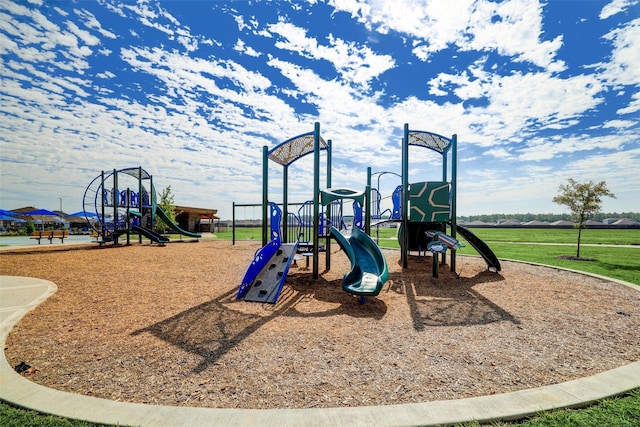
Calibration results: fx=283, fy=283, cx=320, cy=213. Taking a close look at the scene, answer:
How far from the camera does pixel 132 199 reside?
2080 cm

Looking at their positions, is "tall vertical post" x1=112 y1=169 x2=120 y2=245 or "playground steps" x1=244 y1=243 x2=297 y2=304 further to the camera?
"tall vertical post" x1=112 y1=169 x2=120 y2=245

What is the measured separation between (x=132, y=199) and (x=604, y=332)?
24.7 meters

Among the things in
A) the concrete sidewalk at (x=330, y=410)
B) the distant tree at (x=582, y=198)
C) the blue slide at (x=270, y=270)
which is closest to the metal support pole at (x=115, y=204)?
the blue slide at (x=270, y=270)

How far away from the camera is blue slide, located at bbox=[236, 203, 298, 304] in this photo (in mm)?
6758

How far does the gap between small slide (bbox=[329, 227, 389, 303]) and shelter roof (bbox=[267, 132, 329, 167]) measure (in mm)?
3246

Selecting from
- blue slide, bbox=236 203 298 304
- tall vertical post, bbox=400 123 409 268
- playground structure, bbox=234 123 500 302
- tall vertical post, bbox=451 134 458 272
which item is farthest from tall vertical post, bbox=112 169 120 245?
tall vertical post, bbox=451 134 458 272

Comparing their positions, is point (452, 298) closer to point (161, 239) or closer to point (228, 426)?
point (228, 426)

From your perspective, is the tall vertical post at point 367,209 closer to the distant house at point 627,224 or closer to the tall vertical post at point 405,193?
the tall vertical post at point 405,193

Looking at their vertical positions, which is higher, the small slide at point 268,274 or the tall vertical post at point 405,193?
the tall vertical post at point 405,193

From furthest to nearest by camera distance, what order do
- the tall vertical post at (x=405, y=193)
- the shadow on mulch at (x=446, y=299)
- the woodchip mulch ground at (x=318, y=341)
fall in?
the tall vertical post at (x=405, y=193), the shadow on mulch at (x=446, y=299), the woodchip mulch ground at (x=318, y=341)

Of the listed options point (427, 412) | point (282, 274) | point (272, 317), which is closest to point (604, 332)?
point (427, 412)

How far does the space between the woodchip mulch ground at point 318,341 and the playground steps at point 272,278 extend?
0.31 metres

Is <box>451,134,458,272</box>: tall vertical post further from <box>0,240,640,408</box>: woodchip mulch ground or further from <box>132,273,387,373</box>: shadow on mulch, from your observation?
<box>132,273,387,373</box>: shadow on mulch

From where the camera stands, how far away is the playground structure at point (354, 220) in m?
7.46
